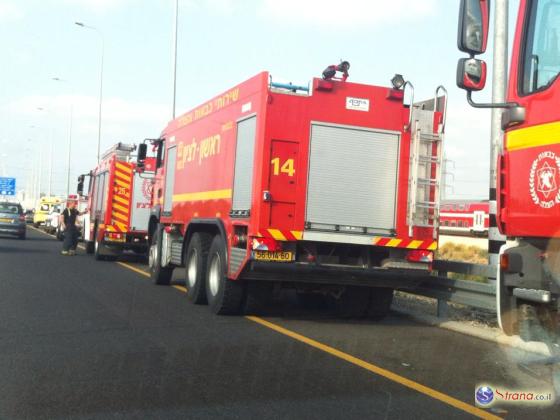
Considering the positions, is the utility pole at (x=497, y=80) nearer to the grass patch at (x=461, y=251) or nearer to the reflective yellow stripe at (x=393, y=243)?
the reflective yellow stripe at (x=393, y=243)

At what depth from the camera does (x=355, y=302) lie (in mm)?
10477

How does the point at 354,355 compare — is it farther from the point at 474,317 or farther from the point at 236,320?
the point at 474,317

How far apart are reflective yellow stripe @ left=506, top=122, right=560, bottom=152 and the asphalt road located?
2.00 m

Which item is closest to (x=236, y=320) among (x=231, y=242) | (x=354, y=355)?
(x=231, y=242)

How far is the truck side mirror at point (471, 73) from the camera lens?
5457 mm

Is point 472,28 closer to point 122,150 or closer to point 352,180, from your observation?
point 352,180

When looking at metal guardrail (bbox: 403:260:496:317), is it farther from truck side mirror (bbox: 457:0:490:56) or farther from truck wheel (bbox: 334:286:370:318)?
truck side mirror (bbox: 457:0:490:56)

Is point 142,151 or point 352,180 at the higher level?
point 142,151

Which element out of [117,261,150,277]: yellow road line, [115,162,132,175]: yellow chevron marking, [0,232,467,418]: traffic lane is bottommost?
[0,232,467,418]: traffic lane

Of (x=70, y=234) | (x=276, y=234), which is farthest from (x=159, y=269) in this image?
(x=70, y=234)

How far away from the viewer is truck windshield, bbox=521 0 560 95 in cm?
533

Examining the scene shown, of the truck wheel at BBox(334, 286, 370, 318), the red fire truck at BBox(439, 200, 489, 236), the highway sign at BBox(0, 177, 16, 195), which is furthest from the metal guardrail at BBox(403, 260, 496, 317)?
the highway sign at BBox(0, 177, 16, 195)

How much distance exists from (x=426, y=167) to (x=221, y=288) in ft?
10.6

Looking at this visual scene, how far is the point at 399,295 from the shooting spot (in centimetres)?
1328
